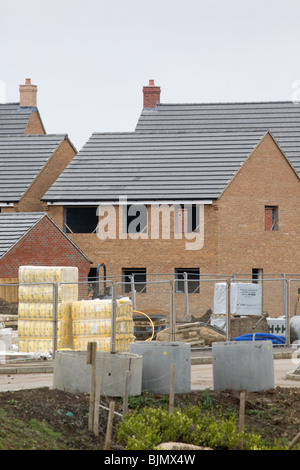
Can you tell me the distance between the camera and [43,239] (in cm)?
4359

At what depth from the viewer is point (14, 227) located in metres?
43.4

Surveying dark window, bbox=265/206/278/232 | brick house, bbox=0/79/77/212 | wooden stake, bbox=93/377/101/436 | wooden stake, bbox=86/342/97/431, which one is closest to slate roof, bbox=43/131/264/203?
brick house, bbox=0/79/77/212

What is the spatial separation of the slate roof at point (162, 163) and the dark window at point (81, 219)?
1120 mm

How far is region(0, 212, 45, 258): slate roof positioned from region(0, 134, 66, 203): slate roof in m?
6.06

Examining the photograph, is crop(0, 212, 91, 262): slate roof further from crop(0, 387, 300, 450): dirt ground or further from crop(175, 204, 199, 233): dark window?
crop(0, 387, 300, 450): dirt ground

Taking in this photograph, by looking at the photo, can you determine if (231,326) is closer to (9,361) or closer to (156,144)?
(9,361)

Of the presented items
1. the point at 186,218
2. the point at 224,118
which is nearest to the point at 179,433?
the point at 186,218

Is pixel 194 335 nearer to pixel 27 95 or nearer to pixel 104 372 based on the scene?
pixel 104 372

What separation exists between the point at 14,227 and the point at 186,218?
9204mm

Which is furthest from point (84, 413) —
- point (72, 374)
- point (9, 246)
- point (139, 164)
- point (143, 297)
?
point (139, 164)

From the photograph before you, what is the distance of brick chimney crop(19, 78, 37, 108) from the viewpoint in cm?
6622

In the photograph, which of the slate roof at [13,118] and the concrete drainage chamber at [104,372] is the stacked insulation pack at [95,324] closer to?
the concrete drainage chamber at [104,372]

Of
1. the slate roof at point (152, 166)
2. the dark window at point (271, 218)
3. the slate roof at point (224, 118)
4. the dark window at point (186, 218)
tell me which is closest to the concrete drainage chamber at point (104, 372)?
the slate roof at point (152, 166)

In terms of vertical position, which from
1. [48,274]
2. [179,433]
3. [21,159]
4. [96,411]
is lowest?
[179,433]
